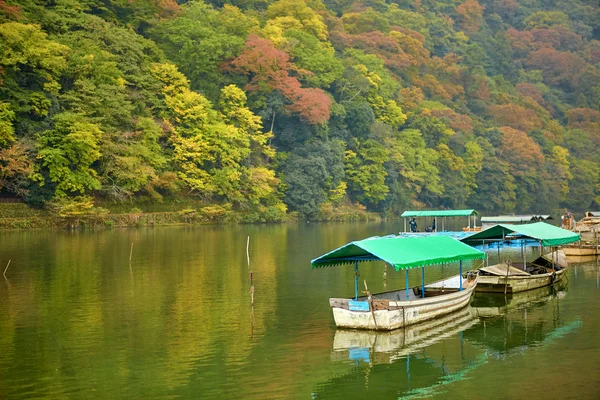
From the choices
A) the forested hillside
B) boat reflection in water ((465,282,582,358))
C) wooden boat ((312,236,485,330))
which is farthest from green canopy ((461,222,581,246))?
the forested hillside

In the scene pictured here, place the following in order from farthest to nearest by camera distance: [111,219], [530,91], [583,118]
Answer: [530,91], [583,118], [111,219]

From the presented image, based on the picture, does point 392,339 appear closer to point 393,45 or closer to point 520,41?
point 393,45

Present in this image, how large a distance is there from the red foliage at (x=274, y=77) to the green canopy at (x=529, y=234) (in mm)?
50760

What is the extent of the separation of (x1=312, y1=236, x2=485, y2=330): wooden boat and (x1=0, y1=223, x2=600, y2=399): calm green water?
0.59 metres

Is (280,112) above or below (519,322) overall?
above

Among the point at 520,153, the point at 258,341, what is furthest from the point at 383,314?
the point at 520,153

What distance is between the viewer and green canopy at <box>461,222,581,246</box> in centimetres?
3428

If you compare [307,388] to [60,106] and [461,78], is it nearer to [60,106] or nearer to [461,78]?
[60,106]

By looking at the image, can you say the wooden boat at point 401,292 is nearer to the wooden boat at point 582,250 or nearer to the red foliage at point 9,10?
the wooden boat at point 582,250

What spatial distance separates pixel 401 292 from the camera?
89.7 feet

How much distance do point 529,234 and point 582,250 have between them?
48.2 ft

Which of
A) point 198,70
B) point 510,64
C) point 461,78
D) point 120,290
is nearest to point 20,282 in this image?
point 120,290

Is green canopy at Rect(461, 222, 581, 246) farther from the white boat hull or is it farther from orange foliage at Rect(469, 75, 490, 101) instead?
orange foliage at Rect(469, 75, 490, 101)

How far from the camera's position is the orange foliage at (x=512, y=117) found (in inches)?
4958
